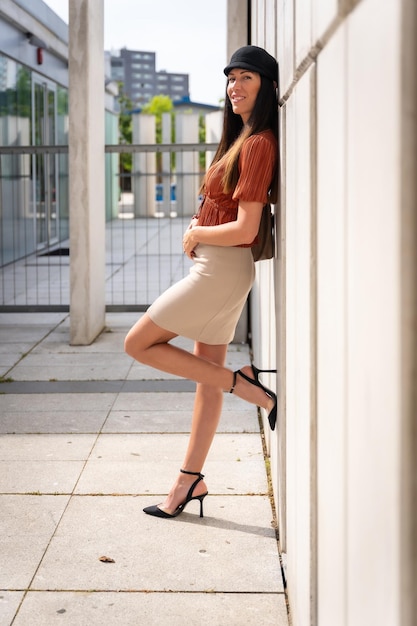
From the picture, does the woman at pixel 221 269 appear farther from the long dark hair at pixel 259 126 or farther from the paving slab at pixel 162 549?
the paving slab at pixel 162 549

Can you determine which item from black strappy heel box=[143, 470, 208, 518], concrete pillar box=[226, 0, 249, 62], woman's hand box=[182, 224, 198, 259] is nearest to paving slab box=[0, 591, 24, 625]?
black strappy heel box=[143, 470, 208, 518]

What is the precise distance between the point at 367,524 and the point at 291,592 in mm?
1826

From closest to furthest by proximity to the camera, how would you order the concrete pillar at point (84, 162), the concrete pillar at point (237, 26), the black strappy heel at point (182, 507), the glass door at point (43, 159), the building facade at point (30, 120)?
the black strappy heel at point (182, 507)
the concrete pillar at point (237, 26)
the concrete pillar at point (84, 162)
the building facade at point (30, 120)
the glass door at point (43, 159)

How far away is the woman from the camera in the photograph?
4035 mm

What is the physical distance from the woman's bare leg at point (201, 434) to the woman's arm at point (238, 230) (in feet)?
1.91

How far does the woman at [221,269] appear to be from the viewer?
404cm

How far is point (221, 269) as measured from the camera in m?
4.22

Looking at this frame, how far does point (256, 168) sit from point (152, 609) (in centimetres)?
176

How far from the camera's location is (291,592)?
135 inches

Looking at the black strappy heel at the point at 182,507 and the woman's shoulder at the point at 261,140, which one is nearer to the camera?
the woman's shoulder at the point at 261,140

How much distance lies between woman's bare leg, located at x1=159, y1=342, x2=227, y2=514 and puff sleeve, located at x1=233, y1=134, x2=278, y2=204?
832 mm

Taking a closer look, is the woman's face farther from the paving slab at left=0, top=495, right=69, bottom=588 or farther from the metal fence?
the metal fence

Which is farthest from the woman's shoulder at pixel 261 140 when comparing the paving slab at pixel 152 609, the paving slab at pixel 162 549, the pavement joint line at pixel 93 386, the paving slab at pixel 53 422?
the pavement joint line at pixel 93 386

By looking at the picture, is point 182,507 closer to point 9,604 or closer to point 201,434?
point 201,434
